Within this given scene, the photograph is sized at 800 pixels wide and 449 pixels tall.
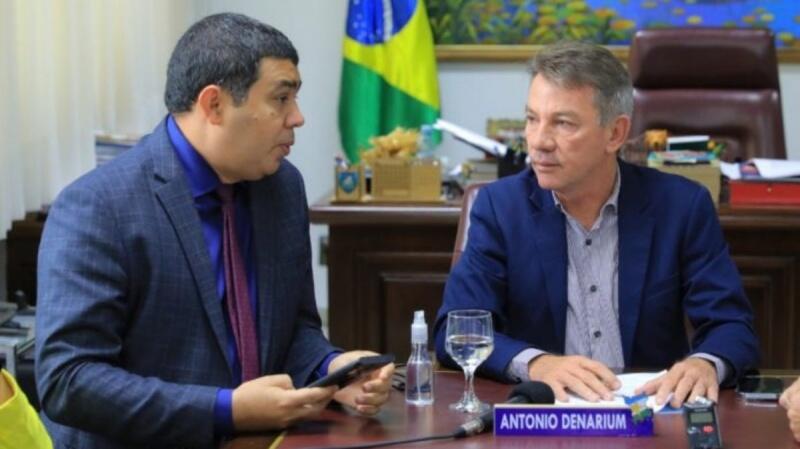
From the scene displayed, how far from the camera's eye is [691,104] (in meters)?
4.43

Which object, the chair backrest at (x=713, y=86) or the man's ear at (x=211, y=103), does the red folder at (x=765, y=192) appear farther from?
the man's ear at (x=211, y=103)

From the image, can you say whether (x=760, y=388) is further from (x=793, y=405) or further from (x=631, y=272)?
(x=631, y=272)

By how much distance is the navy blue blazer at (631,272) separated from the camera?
235 centimetres

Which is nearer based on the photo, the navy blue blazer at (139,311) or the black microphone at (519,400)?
the black microphone at (519,400)

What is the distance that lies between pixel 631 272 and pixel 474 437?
0.69 metres

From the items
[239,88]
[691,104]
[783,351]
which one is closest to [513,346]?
[239,88]

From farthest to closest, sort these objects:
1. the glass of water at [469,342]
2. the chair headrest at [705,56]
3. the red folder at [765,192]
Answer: the chair headrest at [705,56]
the red folder at [765,192]
the glass of water at [469,342]

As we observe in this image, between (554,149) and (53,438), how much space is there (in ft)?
3.31

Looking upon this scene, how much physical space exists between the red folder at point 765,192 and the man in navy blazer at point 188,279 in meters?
1.83

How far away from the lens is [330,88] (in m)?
5.61

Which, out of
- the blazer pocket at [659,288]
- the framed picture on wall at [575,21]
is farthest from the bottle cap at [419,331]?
Result: the framed picture on wall at [575,21]

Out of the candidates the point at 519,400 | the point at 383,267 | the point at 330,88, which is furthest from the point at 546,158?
the point at 330,88

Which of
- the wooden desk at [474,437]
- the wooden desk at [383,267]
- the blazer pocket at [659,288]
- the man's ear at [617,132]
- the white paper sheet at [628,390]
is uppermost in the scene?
the man's ear at [617,132]

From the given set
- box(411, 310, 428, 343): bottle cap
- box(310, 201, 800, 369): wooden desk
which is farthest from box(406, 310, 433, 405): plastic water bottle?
box(310, 201, 800, 369): wooden desk
